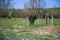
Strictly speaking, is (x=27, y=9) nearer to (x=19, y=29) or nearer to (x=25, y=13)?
(x=25, y=13)

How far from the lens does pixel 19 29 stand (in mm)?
2389

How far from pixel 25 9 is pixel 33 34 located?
0.96 feet

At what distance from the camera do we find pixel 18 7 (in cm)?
238

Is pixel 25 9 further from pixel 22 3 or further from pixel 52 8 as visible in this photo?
pixel 52 8

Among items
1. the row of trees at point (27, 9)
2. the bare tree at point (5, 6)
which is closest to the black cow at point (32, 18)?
the row of trees at point (27, 9)

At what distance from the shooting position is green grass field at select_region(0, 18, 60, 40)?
2342 millimetres

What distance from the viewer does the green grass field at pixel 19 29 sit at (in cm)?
234

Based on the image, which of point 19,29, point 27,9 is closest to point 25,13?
point 27,9

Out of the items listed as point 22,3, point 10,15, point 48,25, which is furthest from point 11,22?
point 48,25

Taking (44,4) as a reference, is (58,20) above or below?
below

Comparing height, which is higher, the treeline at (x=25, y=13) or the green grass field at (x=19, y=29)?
the treeline at (x=25, y=13)

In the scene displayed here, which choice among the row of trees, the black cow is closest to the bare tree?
the row of trees

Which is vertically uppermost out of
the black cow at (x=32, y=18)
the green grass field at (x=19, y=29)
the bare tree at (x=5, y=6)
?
the bare tree at (x=5, y=6)

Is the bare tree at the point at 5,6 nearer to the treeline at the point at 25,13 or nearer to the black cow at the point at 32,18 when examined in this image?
the treeline at the point at 25,13
